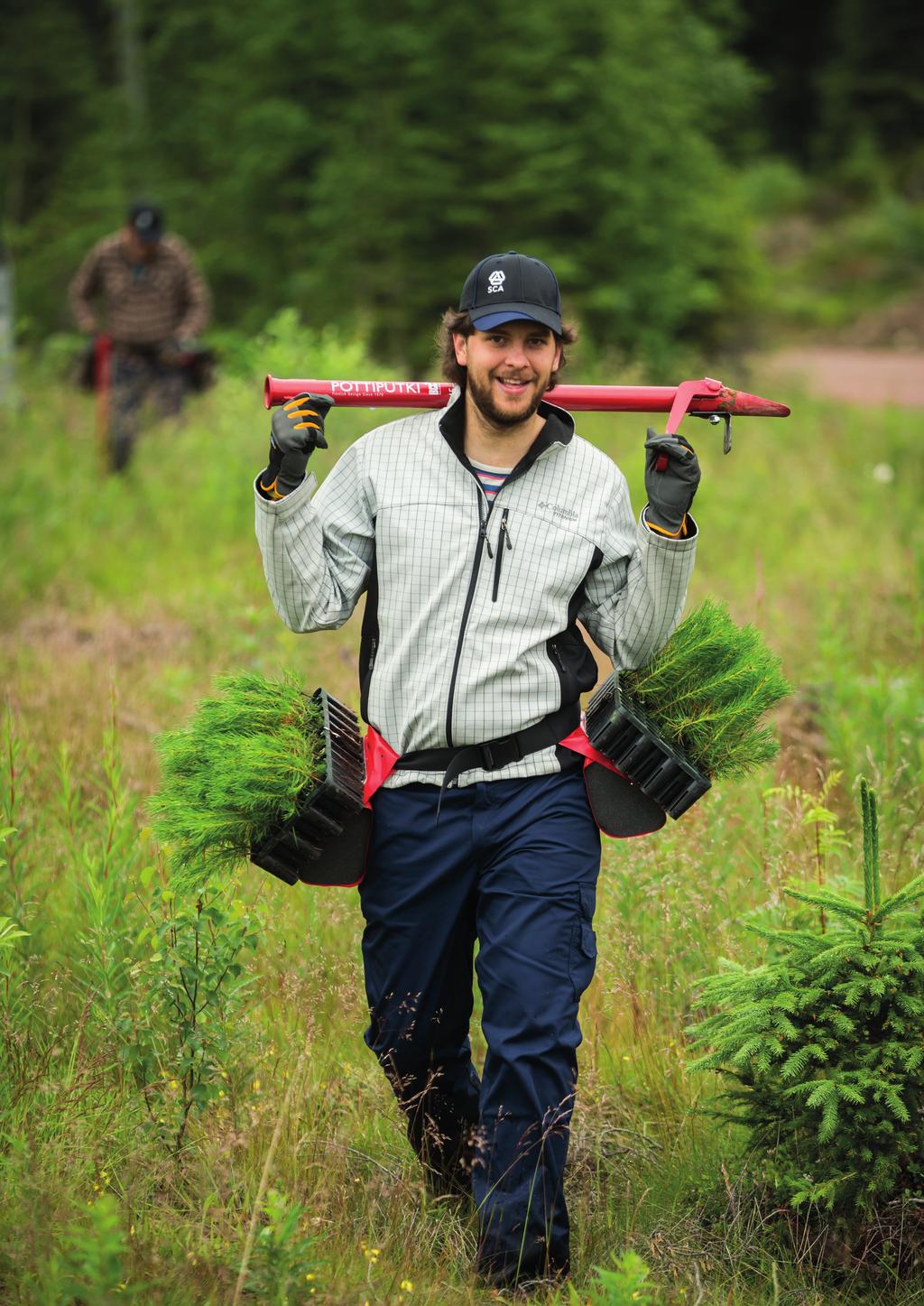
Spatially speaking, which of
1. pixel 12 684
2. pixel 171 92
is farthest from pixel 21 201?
pixel 12 684

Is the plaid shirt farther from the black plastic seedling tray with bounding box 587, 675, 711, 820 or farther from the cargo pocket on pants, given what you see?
the cargo pocket on pants

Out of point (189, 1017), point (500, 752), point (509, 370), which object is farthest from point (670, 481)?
point (189, 1017)

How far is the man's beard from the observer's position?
3.44 metres

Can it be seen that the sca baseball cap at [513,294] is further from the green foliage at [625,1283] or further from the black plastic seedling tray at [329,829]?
the green foliage at [625,1283]

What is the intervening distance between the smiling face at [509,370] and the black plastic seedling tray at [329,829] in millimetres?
865

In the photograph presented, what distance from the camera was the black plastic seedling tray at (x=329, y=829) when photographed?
11.0ft

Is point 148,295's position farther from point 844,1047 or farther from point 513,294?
point 844,1047

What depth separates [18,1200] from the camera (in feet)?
9.82

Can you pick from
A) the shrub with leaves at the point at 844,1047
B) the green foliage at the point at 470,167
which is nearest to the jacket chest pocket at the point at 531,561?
the shrub with leaves at the point at 844,1047

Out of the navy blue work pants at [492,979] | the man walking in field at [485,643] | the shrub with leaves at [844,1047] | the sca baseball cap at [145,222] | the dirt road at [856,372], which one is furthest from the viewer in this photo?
the dirt road at [856,372]

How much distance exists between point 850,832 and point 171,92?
2438 centimetres

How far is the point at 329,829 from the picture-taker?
3385 millimetres

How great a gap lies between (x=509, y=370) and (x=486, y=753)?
3.08 feet

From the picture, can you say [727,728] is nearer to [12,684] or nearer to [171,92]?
[12,684]
